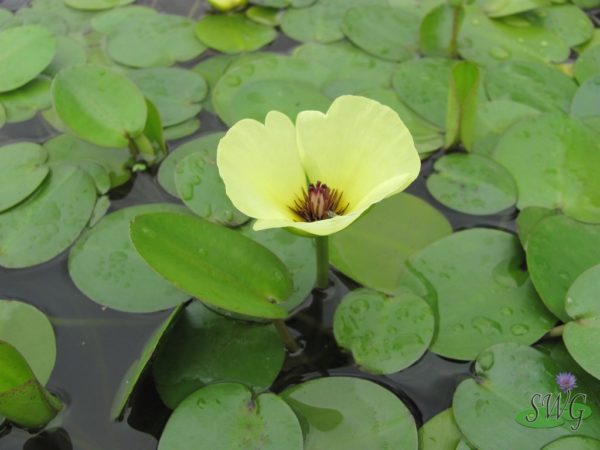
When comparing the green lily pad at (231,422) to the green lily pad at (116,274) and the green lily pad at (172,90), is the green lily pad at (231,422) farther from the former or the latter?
the green lily pad at (172,90)

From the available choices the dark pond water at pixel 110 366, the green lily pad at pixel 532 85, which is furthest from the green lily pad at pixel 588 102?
the dark pond water at pixel 110 366

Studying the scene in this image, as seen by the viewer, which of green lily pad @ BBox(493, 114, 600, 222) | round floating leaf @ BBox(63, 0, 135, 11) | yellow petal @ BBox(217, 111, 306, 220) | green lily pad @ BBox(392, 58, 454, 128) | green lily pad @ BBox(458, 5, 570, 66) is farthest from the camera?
round floating leaf @ BBox(63, 0, 135, 11)

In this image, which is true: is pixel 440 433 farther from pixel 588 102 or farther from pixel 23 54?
pixel 23 54

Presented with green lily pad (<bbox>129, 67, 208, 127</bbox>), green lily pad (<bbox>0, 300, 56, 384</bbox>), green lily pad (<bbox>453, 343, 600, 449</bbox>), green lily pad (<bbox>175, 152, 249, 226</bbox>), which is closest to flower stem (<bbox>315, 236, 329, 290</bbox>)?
green lily pad (<bbox>175, 152, 249, 226</bbox>)

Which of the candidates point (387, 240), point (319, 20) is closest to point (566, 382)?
point (387, 240)

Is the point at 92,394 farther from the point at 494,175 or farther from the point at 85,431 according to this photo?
the point at 494,175

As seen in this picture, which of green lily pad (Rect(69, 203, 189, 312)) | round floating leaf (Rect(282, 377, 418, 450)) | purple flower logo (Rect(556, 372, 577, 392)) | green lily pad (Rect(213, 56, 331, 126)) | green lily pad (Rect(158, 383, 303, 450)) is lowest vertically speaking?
round floating leaf (Rect(282, 377, 418, 450))

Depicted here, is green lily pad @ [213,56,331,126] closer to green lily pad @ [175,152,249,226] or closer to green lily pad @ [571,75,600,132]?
green lily pad @ [175,152,249,226]
